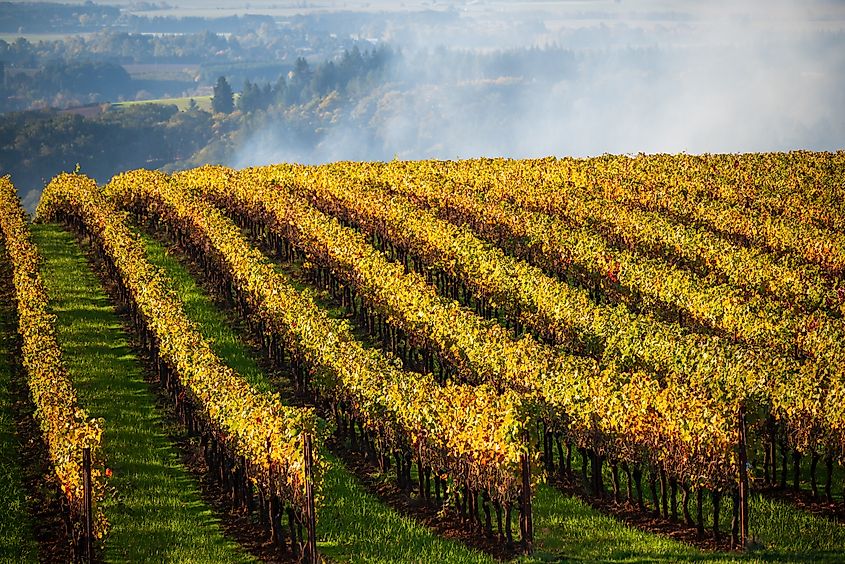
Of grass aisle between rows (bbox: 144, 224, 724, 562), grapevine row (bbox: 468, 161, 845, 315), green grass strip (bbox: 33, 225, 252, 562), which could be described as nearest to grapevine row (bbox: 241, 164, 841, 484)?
grass aisle between rows (bbox: 144, 224, 724, 562)

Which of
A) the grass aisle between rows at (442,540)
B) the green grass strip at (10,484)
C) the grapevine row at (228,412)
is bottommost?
the grass aisle between rows at (442,540)

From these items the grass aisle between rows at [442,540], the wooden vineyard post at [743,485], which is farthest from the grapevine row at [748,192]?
the grass aisle between rows at [442,540]

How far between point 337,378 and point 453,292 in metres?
15.0

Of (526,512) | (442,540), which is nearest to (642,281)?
(442,540)

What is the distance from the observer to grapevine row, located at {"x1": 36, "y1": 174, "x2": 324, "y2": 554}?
1120 inches

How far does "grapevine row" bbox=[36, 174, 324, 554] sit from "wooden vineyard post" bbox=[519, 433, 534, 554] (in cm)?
451

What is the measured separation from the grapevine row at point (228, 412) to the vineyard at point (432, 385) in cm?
10

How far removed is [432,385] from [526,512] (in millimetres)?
5953

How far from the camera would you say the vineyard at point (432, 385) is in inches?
1152

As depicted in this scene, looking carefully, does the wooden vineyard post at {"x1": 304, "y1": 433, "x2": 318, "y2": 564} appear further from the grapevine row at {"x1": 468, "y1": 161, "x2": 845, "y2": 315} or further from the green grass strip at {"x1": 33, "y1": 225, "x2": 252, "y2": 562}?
the grapevine row at {"x1": 468, "y1": 161, "x2": 845, "y2": 315}

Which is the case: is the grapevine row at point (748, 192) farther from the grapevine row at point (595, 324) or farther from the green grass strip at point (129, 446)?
the green grass strip at point (129, 446)

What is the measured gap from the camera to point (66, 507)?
2972cm

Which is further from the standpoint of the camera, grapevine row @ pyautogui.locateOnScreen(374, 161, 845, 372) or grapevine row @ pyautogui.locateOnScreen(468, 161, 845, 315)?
grapevine row @ pyautogui.locateOnScreen(468, 161, 845, 315)

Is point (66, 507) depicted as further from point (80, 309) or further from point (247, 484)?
point (80, 309)
